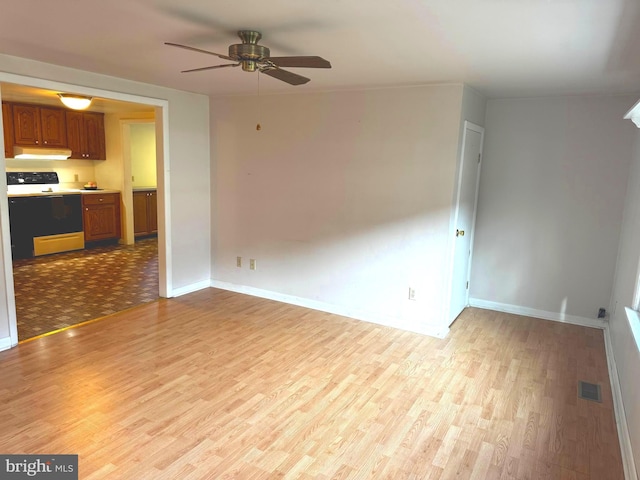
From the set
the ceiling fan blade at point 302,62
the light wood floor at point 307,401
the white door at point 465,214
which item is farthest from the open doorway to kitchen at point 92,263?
the white door at point 465,214

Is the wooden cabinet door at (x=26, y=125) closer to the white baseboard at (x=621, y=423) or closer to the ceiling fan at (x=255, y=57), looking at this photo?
the ceiling fan at (x=255, y=57)

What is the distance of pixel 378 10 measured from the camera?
78.9 inches

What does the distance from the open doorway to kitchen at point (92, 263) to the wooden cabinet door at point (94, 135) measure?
10 centimetres

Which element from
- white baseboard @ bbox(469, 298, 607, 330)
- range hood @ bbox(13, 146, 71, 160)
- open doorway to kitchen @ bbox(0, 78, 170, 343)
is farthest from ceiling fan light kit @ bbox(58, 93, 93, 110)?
white baseboard @ bbox(469, 298, 607, 330)

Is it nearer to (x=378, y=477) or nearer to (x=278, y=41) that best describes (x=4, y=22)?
(x=278, y=41)

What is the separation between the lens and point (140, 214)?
792 cm

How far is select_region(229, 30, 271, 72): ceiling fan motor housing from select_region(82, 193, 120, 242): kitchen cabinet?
564cm

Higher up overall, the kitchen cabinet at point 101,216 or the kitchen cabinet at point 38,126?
the kitchen cabinet at point 38,126

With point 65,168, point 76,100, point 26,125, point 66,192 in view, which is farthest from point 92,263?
point 76,100

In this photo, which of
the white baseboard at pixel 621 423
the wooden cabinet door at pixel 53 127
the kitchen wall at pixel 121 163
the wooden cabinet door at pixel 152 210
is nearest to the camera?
the white baseboard at pixel 621 423

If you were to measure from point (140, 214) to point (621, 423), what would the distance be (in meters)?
7.48

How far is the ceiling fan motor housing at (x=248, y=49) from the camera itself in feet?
7.90

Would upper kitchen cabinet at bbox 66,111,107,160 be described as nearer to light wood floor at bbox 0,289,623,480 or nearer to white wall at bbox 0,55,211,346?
white wall at bbox 0,55,211,346

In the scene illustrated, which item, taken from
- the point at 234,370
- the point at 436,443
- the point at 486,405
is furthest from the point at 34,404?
the point at 486,405
